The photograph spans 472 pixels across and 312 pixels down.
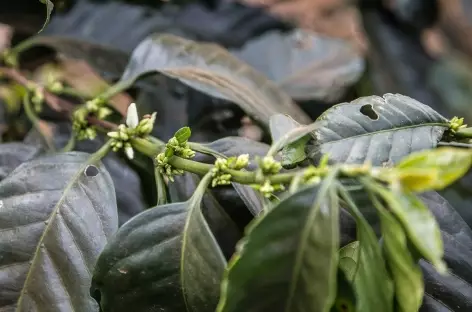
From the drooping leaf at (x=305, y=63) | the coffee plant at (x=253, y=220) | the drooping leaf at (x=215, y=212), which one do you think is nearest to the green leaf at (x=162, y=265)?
the coffee plant at (x=253, y=220)

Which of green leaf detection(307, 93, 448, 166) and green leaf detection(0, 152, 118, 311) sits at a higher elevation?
green leaf detection(307, 93, 448, 166)

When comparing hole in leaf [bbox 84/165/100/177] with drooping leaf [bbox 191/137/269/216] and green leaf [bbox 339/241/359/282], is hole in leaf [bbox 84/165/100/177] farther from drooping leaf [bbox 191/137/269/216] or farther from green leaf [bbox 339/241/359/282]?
green leaf [bbox 339/241/359/282]

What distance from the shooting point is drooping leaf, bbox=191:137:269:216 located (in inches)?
23.6

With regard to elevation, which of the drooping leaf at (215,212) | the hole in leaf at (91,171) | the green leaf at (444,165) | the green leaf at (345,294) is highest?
the green leaf at (444,165)

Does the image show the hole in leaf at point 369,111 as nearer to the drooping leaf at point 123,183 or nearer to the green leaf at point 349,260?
the green leaf at point 349,260

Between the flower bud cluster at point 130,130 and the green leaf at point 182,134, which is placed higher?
the green leaf at point 182,134

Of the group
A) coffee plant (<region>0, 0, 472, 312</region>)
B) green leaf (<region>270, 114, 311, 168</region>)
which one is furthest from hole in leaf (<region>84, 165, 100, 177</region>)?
green leaf (<region>270, 114, 311, 168</region>)

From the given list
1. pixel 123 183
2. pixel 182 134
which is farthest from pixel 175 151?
pixel 123 183

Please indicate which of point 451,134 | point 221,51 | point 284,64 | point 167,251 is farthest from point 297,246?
point 284,64

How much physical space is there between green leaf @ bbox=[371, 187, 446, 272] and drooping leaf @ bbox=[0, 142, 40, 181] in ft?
1.71

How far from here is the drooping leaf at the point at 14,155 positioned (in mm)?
749

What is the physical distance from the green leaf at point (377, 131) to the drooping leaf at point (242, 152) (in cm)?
8

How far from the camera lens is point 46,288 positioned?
58 centimetres

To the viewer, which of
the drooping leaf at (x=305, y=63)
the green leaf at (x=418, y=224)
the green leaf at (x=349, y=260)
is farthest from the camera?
the drooping leaf at (x=305, y=63)
